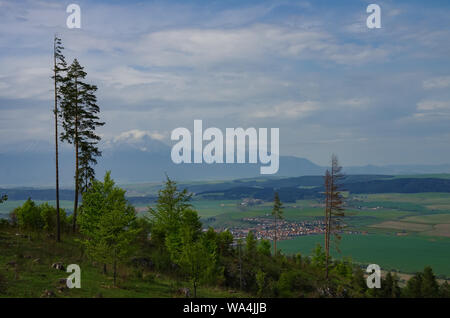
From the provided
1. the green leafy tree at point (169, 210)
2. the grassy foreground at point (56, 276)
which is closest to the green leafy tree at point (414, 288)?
the grassy foreground at point (56, 276)

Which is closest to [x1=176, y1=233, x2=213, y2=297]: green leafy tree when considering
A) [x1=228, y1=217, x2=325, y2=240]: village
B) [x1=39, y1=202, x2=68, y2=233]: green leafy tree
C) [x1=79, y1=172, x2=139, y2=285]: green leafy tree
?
[x1=79, y1=172, x2=139, y2=285]: green leafy tree

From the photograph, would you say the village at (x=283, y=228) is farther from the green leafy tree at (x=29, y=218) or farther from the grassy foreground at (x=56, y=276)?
the grassy foreground at (x=56, y=276)

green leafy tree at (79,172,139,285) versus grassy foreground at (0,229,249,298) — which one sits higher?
green leafy tree at (79,172,139,285)

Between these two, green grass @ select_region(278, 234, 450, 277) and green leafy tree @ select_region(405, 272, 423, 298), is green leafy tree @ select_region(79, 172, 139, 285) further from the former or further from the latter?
green grass @ select_region(278, 234, 450, 277)

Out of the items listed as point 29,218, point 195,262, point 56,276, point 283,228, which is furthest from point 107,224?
point 283,228

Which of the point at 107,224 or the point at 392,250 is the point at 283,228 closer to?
the point at 392,250

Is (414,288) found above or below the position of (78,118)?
below
